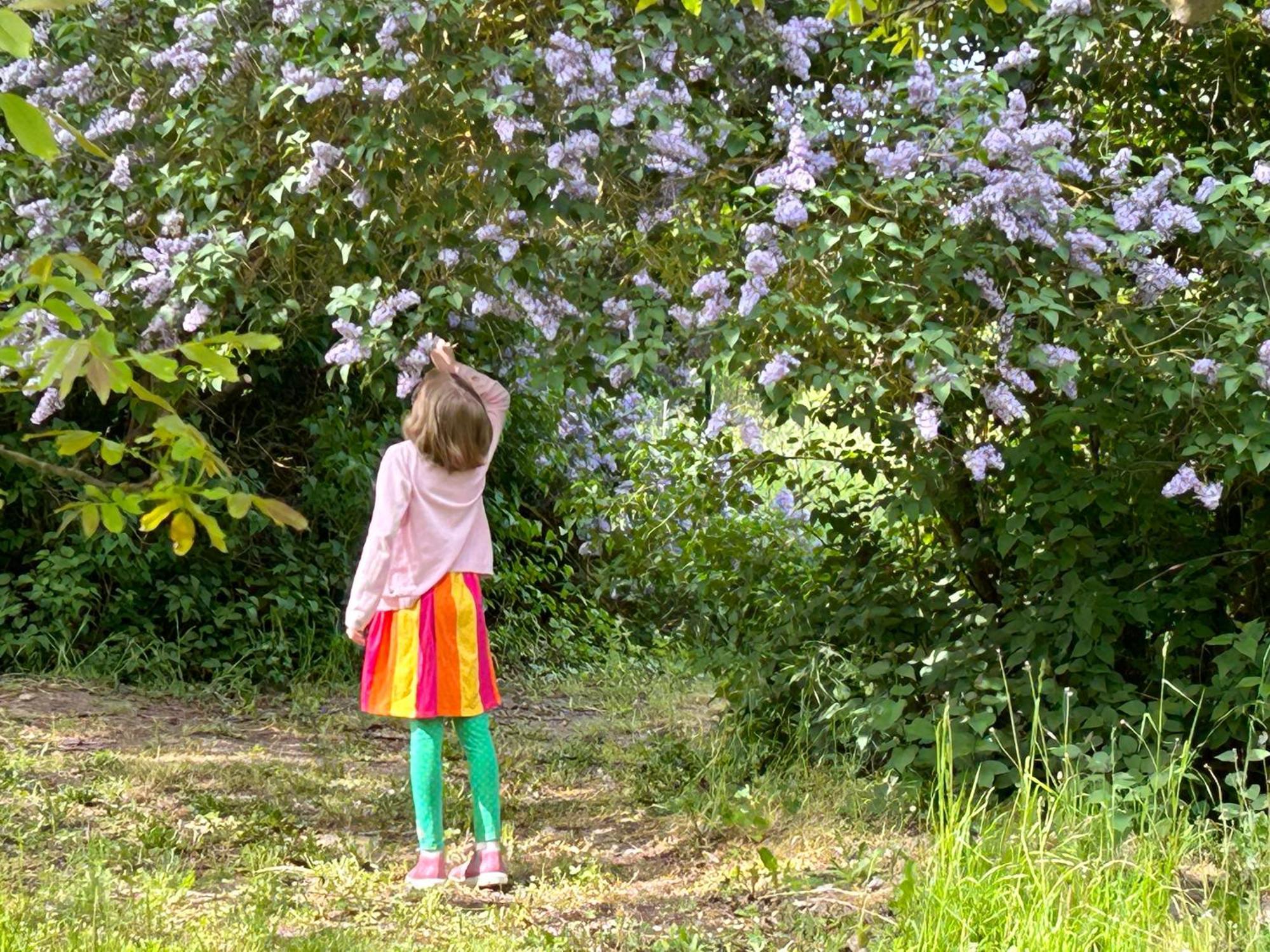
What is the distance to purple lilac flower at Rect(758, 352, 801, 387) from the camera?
3807mm

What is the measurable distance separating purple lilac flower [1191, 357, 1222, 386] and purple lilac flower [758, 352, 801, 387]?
3.20 feet

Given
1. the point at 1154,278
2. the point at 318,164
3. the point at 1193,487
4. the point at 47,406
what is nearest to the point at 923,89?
the point at 1154,278

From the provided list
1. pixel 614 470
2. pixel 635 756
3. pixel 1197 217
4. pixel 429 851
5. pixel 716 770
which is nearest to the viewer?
pixel 1197 217

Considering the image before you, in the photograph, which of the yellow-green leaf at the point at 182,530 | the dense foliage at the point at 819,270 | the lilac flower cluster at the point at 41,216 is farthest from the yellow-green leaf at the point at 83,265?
the lilac flower cluster at the point at 41,216

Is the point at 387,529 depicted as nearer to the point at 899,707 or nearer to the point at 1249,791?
the point at 899,707

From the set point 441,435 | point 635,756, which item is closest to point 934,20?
point 441,435

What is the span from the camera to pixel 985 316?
3969 mm

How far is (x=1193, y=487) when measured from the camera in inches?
153

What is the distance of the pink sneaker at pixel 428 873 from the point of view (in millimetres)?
3973

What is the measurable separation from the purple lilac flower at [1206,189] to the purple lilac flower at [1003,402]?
2.26 ft

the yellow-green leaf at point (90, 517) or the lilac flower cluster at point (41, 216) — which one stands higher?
the lilac flower cluster at point (41, 216)

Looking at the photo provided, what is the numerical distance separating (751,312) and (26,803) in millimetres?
2738

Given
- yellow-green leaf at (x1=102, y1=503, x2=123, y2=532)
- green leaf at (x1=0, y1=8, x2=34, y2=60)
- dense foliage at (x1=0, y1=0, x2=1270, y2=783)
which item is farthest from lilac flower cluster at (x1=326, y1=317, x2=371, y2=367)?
green leaf at (x1=0, y1=8, x2=34, y2=60)

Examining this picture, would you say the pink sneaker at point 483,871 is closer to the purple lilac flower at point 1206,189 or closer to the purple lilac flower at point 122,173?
the purple lilac flower at point 122,173
